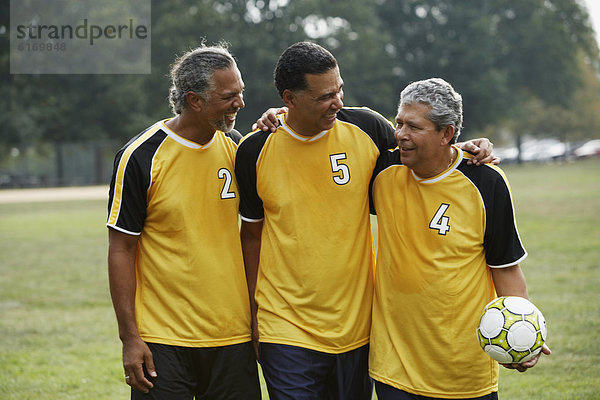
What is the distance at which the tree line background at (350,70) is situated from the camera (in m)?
47.9

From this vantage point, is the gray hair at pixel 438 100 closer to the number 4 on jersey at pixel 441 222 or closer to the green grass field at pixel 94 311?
the number 4 on jersey at pixel 441 222

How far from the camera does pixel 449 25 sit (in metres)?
60.8

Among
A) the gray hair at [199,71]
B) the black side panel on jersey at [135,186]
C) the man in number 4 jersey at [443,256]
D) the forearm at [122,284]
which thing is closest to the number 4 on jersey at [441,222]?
the man in number 4 jersey at [443,256]

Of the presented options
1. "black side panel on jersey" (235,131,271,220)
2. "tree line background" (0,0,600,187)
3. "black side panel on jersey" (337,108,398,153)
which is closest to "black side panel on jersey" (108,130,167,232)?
"black side panel on jersey" (235,131,271,220)

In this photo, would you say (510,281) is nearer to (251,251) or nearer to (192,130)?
(251,251)

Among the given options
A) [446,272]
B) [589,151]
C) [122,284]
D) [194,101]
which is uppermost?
[194,101]

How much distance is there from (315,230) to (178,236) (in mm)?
761

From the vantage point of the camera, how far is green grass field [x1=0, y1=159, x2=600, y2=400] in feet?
22.9

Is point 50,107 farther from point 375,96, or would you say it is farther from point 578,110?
point 578,110

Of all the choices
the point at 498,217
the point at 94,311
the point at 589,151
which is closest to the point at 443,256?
the point at 498,217

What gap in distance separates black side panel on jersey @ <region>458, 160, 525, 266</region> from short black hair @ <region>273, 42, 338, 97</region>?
1007 millimetres

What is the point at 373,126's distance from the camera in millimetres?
4223

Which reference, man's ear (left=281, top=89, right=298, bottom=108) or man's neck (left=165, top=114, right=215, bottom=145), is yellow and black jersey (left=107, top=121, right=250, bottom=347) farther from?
man's ear (left=281, top=89, right=298, bottom=108)

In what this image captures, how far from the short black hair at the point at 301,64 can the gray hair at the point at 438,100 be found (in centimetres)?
49
